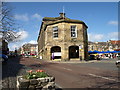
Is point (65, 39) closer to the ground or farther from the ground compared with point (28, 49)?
farther from the ground

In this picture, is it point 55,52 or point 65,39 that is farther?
point 55,52

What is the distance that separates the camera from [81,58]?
1406 inches

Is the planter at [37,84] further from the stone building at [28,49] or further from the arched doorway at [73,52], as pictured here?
the stone building at [28,49]

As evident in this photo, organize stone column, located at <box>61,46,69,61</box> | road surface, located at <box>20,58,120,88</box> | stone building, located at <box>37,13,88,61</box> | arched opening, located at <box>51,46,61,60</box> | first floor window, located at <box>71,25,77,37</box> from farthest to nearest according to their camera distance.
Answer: first floor window, located at <box>71,25,77,37</box> → arched opening, located at <box>51,46,61,60</box> → stone building, located at <box>37,13,88,61</box> → stone column, located at <box>61,46,69,61</box> → road surface, located at <box>20,58,120,88</box>

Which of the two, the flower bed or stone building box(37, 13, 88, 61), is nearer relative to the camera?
the flower bed

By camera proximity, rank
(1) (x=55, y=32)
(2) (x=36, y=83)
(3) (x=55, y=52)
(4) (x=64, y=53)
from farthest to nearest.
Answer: (1) (x=55, y=32), (3) (x=55, y=52), (4) (x=64, y=53), (2) (x=36, y=83)

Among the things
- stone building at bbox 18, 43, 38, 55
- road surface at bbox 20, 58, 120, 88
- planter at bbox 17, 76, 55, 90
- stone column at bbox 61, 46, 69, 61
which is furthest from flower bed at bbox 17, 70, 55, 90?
stone building at bbox 18, 43, 38, 55

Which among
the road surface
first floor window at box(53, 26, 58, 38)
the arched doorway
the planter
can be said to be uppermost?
first floor window at box(53, 26, 58, 38)

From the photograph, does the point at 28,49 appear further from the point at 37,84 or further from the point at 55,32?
the point at 37,84

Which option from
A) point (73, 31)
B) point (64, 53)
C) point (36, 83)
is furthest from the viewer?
point (73, 31)

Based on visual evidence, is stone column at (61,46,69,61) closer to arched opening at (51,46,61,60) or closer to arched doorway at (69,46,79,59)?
arched opening at (51,46,61,60)

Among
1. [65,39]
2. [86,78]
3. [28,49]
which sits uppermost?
[65,39]

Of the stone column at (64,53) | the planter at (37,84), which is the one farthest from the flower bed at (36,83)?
the stone column at (64,53)

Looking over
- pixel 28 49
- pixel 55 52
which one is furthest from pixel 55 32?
pixel 28 49
